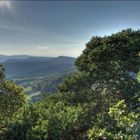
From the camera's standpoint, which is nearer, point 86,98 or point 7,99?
point 86,98

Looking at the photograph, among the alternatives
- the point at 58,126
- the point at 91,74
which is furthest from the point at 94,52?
the point at 58,126

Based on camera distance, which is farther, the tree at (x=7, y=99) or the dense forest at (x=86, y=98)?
the tree at (x=7, y=99)

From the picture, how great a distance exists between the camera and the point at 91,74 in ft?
163

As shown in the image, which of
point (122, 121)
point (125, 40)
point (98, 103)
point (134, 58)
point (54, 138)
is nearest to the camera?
point (122, 121)

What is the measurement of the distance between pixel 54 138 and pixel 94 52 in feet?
66.0

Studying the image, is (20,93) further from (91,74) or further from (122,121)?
(122,121)

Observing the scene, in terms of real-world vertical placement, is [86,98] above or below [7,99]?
above

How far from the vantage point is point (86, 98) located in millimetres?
47781

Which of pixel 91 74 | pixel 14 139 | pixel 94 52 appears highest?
pixel 94 52

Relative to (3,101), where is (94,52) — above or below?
above

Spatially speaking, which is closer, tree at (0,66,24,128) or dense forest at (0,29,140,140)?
dense forest at (0,29,140,140)

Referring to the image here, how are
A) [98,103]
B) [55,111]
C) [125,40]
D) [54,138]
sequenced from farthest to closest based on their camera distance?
[125,40]
[98,103]
[55,111]
[54,138]

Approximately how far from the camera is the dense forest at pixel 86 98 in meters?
34.3

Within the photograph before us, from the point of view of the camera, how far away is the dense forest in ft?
112
